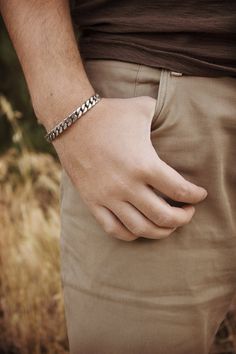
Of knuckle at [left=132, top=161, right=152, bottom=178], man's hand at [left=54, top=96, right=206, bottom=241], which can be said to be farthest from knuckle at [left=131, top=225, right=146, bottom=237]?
knuckle at [left=132, top=161, right=152, bottom=178]

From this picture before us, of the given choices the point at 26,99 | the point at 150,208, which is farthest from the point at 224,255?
the point at 26,99

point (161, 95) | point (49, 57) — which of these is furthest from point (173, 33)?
point (49, 57)

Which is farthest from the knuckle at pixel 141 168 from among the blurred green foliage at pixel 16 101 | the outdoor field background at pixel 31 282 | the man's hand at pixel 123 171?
the blurred green foliage at pixel 16 101

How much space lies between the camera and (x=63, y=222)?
3.71 ft

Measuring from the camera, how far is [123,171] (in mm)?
916

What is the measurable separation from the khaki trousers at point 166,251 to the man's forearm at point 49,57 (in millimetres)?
90

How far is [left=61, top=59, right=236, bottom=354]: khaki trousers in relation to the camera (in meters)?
0.98

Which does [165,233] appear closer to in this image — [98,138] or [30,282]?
[98,138]

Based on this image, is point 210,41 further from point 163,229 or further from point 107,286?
point 107,286

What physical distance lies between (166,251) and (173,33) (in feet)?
1.43

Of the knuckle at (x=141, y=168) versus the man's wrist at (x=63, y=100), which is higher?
the man's wrist at (x=63, y=100)

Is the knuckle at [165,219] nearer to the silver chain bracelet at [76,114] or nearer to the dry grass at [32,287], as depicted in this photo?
the silver chain bracelet at [76,114]

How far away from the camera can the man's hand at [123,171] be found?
3.00 ft

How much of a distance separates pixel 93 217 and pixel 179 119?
0.27 m
